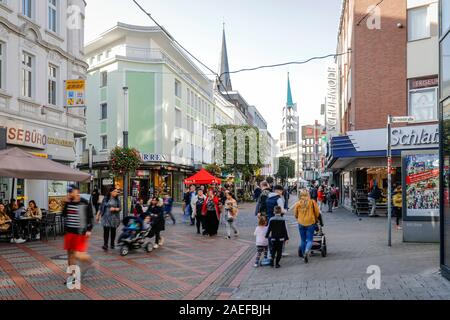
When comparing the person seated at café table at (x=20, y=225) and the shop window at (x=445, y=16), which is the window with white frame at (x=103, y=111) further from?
the shop window at (x=445, y=16)

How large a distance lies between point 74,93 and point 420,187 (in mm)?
14640

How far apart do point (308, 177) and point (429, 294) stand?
87780 mm

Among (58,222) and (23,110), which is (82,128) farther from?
(58,222)

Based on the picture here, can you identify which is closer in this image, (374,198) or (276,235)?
(276,235)

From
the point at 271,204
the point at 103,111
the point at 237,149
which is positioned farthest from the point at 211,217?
the point at 237,149

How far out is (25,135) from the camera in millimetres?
17906

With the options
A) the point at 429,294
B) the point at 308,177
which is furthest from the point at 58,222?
the point at 308,177

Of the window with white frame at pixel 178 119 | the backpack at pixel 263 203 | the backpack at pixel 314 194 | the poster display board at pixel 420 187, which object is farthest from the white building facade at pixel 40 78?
the window with white frame at pixel 178 119

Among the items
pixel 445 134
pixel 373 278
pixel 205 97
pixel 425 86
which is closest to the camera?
pixel 373 278

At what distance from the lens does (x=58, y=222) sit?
659 inches

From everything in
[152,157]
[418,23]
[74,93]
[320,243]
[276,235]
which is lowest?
[320,243]

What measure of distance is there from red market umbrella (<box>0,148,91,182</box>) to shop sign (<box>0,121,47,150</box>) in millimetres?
4135

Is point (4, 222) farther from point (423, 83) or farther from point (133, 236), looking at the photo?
point (423, 83)

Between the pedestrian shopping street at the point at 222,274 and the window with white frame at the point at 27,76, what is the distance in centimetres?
760
